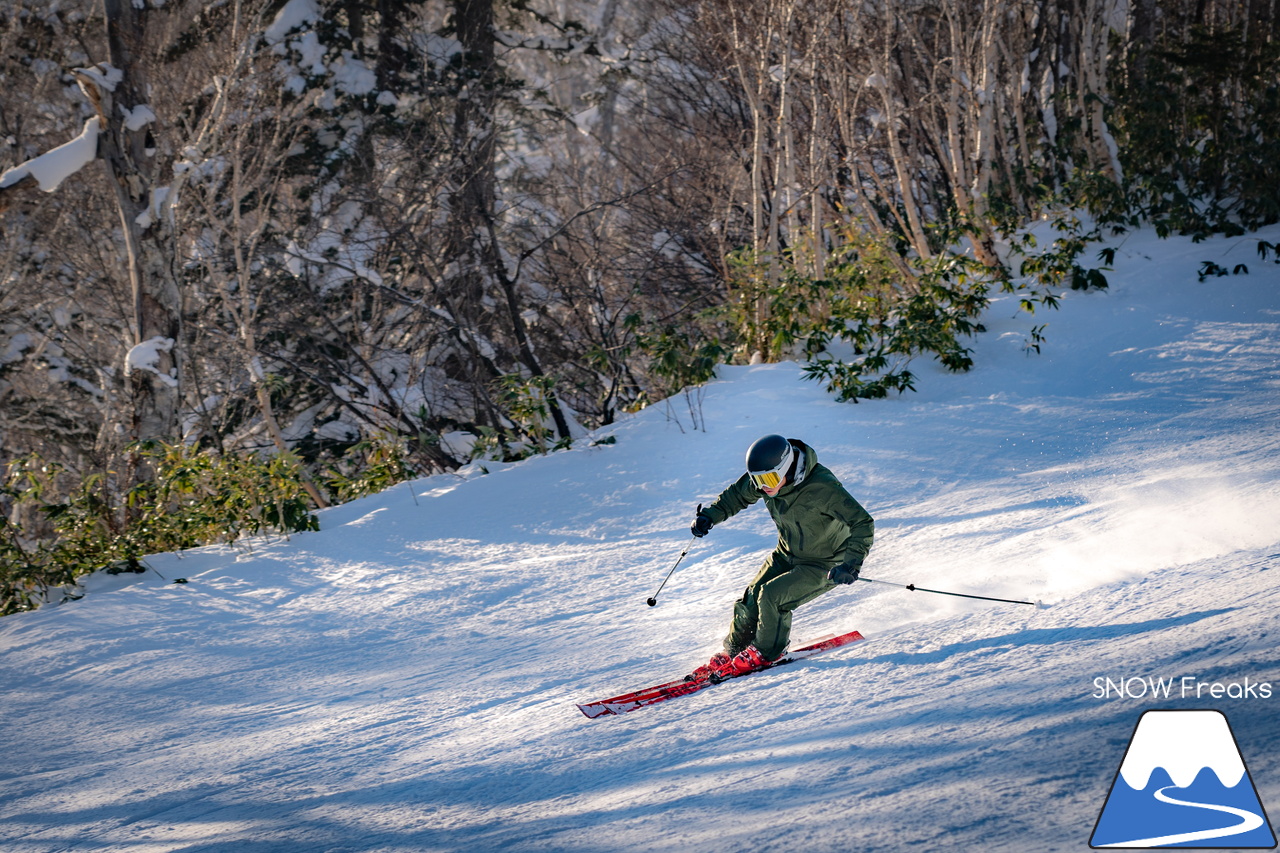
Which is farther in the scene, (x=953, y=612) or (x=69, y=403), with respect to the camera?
(x=69, y=403)

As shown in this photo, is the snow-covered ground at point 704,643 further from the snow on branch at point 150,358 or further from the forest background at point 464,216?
the snow on branch at point 150,358

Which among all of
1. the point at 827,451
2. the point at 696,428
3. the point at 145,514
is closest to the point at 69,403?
the point at 145,514

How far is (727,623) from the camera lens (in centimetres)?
466

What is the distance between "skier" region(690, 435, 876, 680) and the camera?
3.79 metres

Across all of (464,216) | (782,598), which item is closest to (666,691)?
(782,598)

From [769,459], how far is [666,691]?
1.11 meters

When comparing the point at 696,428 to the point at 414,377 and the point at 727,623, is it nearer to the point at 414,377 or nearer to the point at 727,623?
the point at 727,623

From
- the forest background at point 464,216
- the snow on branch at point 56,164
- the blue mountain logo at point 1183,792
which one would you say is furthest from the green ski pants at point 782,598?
the snow on branch at point 56,164

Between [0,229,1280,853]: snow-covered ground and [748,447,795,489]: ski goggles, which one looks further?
[748,447,795,489]: ski goggles

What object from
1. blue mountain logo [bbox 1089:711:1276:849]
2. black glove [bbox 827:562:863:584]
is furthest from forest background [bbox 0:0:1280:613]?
blue mountain logo [bbox 1089:711:1276:849]

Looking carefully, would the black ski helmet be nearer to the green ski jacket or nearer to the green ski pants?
the green ski jacket

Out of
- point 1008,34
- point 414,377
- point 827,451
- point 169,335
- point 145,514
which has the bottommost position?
point 827,451

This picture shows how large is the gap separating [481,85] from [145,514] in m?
7.88

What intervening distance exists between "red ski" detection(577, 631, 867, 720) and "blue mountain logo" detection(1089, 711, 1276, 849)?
1595mm
